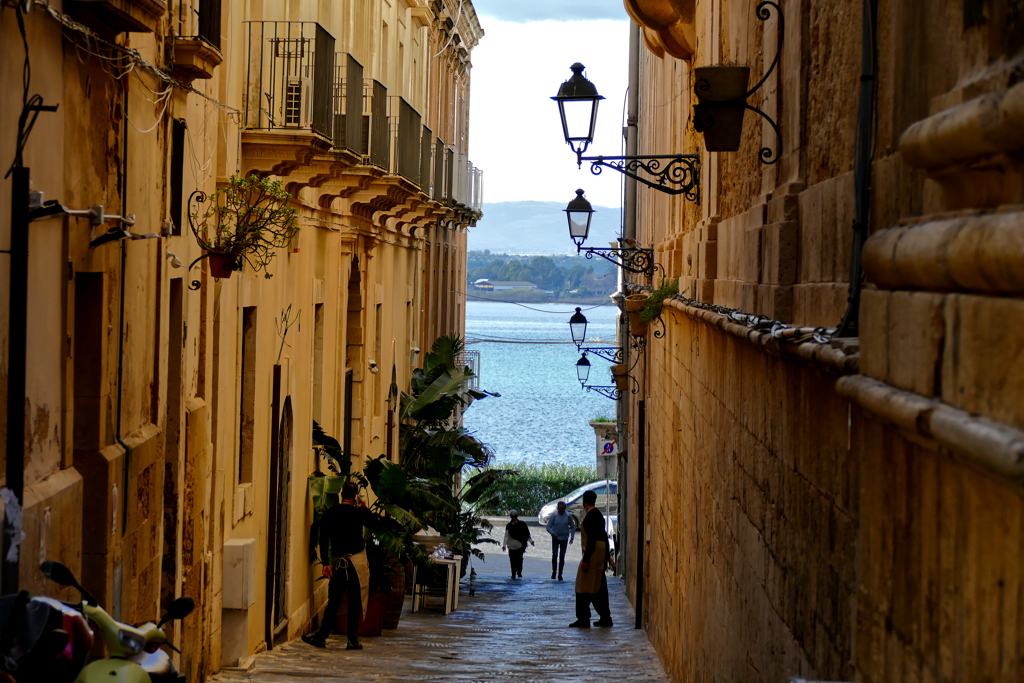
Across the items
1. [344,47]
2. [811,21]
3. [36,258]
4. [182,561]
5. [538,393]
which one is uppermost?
[344,47]

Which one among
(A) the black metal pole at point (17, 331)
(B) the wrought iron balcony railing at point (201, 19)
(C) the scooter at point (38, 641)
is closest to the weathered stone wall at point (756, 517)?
(C) the scooter at point (38, 641)

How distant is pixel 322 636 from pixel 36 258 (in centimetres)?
745

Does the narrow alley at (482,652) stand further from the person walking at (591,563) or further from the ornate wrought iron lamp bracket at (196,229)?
the ornate wrought iron lamp bracket at (196,229)

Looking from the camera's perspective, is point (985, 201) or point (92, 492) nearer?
point (985, 201)

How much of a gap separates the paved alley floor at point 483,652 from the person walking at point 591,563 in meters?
0.34

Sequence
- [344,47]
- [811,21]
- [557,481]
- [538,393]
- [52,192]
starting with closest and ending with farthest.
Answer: [811,21] → [52,192] → [344,47] → [557,481] → [538,393]

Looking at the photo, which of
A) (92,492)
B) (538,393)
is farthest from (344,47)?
(538,393)

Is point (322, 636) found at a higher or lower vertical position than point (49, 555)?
lower

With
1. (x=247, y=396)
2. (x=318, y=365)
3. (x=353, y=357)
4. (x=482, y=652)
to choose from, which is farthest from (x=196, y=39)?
(x=353, y=357)

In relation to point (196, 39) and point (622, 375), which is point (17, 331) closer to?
point (196, 39)

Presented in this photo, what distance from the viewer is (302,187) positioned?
12836 millimetres

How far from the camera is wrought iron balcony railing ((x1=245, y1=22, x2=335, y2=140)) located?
38.3 ft

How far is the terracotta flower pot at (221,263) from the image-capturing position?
9562 millimetres

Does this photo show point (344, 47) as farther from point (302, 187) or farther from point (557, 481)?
point (557, 481)
